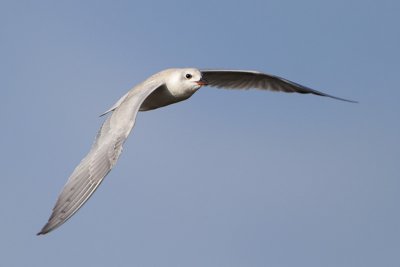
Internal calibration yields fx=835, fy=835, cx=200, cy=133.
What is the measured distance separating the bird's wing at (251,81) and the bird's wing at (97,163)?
13.7ft

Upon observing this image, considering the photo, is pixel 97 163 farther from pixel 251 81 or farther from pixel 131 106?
pixel 251 81

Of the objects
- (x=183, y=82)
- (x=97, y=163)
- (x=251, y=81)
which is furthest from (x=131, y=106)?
(x=251, y=81)

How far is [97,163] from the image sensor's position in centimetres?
1304

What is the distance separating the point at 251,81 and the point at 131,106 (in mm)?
5943

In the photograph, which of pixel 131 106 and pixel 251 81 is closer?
pixel 131 106

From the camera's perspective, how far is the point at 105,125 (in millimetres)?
14125

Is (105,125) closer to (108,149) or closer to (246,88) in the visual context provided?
(108,149)

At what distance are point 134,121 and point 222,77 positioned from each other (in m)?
5.74

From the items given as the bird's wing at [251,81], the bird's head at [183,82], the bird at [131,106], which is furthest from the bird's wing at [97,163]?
the bird's wing at [251,81]

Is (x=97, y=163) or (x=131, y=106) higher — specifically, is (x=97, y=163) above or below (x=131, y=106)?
below

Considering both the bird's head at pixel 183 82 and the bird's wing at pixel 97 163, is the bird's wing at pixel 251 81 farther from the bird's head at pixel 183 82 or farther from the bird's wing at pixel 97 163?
the bird's wing at pixel 97 163

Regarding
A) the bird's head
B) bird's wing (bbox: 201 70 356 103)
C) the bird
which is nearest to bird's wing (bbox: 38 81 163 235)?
the bird

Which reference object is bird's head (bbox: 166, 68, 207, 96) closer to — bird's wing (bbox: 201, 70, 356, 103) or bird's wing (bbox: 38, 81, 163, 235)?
bird's wing (bbox: 38, 81, 163, 235)

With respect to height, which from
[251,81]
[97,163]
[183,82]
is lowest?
[97,163]
